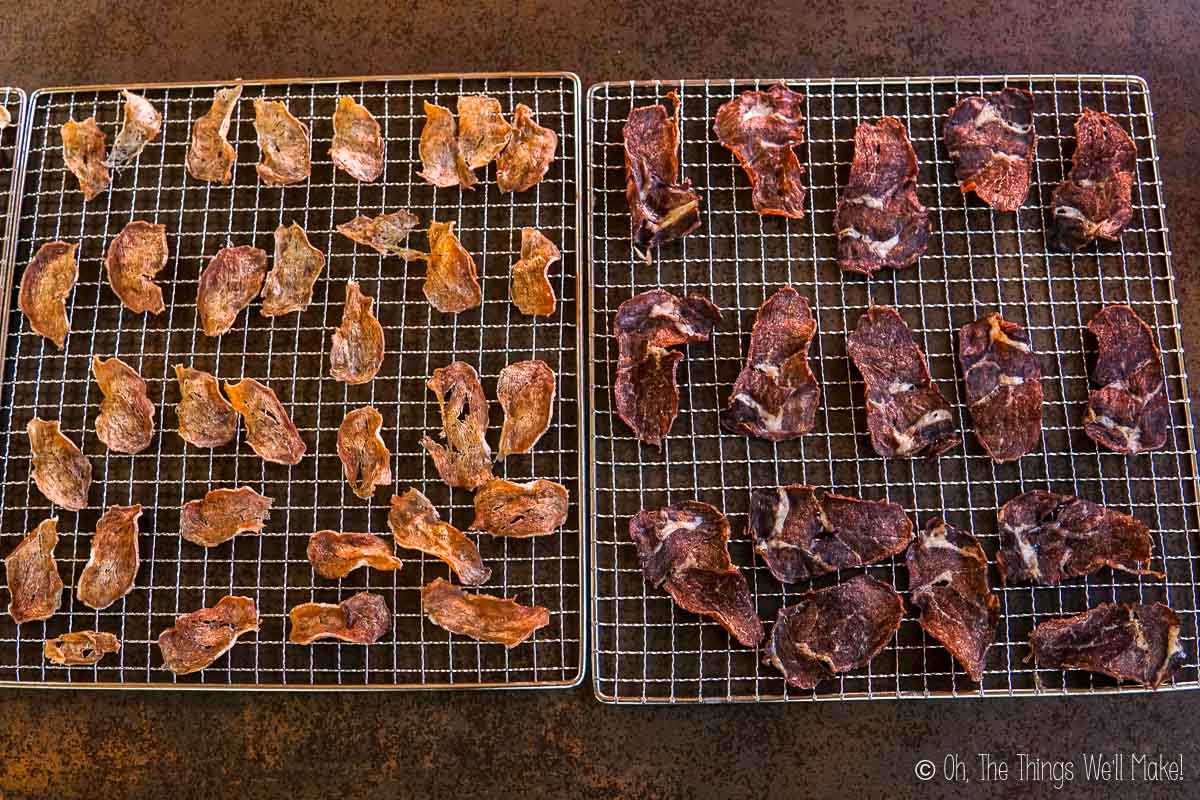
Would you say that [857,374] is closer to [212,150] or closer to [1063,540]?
[1063,540]

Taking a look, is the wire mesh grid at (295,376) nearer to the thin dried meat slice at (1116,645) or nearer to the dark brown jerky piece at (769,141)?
the dark brown jerky piece at (769,141)

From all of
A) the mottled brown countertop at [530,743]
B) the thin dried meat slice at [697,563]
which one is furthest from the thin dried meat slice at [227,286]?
the thin dried meat slice at [697,563]

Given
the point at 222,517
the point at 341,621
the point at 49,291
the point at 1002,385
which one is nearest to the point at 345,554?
the point at 341,621

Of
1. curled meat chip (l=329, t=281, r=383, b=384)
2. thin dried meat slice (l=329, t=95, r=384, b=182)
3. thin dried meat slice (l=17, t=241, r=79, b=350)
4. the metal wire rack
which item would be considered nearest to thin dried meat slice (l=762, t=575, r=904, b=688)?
the metal wire rack

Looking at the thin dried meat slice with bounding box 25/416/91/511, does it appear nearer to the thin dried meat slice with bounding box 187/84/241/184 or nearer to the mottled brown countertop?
the mottled brown countertop

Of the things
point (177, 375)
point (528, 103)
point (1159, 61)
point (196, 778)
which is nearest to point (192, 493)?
point (177, 375)

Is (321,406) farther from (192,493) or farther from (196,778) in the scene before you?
(196,778)
